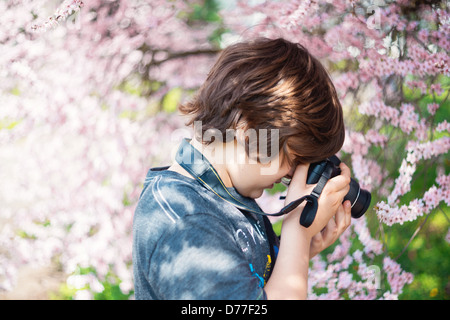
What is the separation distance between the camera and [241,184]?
3.41ft

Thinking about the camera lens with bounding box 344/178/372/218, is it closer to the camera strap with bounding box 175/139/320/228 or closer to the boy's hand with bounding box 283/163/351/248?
the boy's hand with bounding box 283/163/351/248

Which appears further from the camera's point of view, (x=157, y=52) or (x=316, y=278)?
(x=157, y=52)

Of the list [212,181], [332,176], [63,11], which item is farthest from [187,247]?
[63,11]

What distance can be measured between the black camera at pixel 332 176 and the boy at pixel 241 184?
2cm

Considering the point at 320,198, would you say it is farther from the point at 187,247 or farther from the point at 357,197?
the point at 187,247

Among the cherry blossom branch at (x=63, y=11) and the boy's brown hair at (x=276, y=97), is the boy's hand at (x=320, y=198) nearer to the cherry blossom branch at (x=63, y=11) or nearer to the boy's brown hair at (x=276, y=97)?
the boy's brown hair at (x=276, y=97)

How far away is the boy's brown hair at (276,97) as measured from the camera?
953 millimetres

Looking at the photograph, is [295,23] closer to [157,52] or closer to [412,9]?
[412,9]

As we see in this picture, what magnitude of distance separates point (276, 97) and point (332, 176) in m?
0.31

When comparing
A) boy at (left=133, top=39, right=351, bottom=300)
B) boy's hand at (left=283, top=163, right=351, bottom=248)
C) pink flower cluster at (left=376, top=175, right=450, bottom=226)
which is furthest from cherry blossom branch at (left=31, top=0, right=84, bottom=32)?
pink flower cluster at (left=376, top=175, right=450, bottom=226)

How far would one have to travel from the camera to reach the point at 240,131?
1.00m
